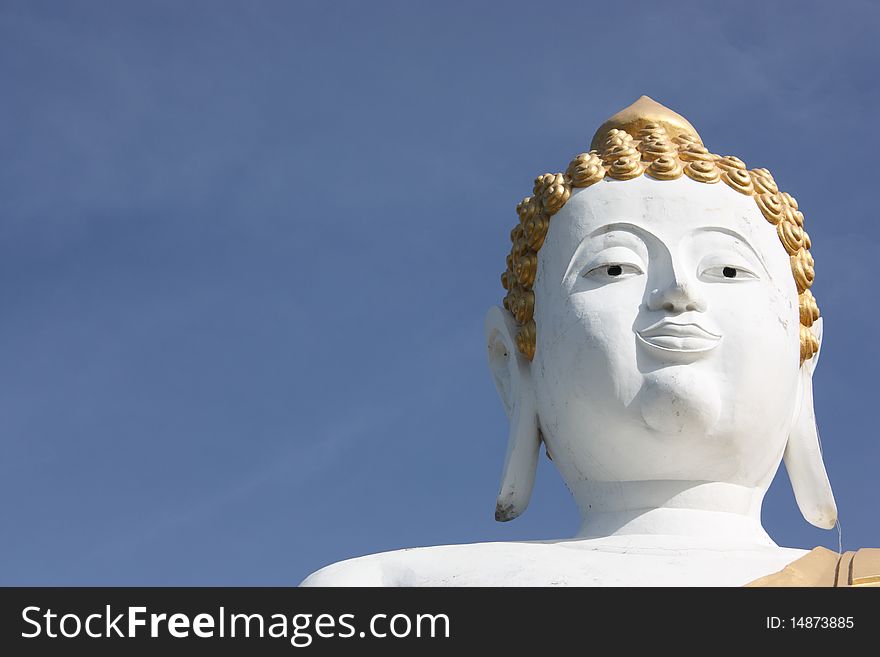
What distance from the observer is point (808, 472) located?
10.7 meters

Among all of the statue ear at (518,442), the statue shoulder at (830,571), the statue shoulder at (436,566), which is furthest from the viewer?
the statue ear at (518,442)

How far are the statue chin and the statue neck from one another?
15.0 inches

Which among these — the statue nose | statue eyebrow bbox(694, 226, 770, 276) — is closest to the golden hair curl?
statue eyebrow bbox(694, 226, 770, 276)

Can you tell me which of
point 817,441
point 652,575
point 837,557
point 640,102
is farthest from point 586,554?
point 640,102

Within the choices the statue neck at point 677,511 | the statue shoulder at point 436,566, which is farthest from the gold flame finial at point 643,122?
the statue shoulder at point 436,566

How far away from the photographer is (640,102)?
11320 mm

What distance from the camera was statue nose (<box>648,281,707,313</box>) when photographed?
9.85 m

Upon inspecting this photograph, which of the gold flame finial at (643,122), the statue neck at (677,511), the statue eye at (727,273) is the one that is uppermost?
Answer: the gold flame finial at (643,122)

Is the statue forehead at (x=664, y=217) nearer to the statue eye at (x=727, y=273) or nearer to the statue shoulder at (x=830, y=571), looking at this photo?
the statue eye at (x=727, y=273)

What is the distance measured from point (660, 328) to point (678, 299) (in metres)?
0.18

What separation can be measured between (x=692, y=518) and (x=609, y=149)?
2182 mm

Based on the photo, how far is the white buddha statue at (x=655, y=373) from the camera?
953cm
